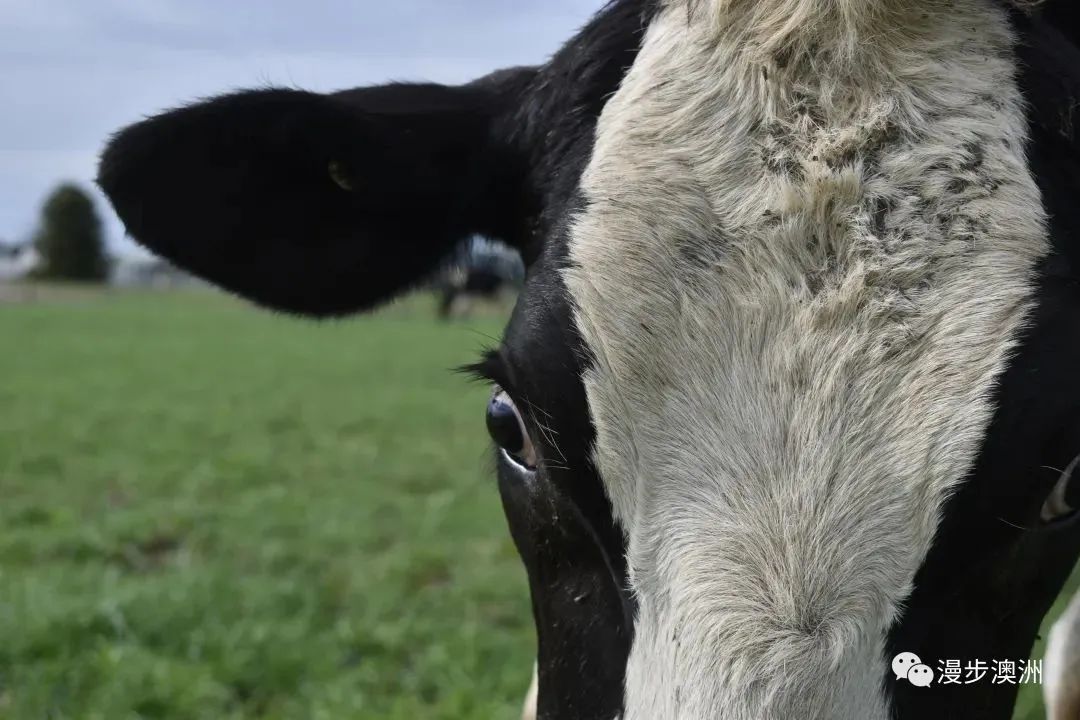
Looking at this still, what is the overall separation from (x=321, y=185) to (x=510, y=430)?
723mm

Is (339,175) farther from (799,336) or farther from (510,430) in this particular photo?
(799,336)

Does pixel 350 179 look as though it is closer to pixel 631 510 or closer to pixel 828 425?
pixel 631 510

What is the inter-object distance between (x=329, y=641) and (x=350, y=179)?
235cm

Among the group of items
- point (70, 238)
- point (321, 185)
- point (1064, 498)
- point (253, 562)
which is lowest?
point (70, 238)

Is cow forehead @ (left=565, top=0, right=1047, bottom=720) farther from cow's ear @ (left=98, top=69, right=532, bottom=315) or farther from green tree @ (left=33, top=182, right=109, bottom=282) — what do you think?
green tree @ (left=33, top=182, right=109, bottom=282)

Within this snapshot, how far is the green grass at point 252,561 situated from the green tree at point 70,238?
4117 centimetres

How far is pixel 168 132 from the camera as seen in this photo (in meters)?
1.91

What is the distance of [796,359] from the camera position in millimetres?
1357

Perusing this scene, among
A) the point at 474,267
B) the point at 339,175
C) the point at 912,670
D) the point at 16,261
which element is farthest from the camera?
the point at 16,261

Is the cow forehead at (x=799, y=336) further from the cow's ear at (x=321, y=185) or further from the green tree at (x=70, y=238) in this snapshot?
Answer: the green tree at (x=70, y=238)

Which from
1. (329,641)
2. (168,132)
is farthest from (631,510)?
(329,641)

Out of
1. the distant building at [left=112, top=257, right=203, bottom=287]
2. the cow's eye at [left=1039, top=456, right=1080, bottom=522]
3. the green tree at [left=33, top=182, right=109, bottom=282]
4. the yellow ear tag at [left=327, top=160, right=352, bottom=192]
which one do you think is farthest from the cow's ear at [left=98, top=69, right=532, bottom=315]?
A: the distant building at [left=112, top=257, right=203, bottom=287]

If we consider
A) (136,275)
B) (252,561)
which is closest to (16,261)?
(136,275)

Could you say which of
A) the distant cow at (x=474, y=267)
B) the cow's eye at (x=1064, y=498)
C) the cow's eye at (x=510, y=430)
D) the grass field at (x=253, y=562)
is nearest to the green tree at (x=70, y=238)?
the grass field at (x=253, y=562)
